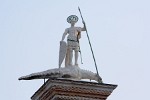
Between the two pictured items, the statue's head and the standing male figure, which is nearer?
the standing male figure

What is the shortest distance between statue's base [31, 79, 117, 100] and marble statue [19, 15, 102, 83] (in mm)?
482

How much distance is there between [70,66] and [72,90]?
1.22 m

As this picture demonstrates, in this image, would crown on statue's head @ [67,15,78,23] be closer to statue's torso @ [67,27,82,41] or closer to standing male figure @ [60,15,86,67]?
standing male figure @ [60,15,86,67]

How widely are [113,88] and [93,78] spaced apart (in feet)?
2.83

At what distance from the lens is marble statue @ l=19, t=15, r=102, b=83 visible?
1667cm

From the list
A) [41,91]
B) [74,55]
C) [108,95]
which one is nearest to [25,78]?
[41,91]

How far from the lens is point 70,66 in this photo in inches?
674

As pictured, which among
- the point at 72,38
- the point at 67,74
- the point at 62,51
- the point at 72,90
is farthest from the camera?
the point at 72,38

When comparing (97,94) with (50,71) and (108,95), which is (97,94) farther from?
(50,71)

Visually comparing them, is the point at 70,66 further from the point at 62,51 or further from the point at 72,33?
the point at 72,33

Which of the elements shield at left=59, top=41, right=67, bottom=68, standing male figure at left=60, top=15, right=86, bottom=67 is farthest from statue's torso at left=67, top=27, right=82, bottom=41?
Answer: shield at left=59, top=41, right=67, bottom=68

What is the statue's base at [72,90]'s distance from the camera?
631 inches

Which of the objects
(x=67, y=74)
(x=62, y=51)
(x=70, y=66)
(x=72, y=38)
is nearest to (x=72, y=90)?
(x=67, y=74)

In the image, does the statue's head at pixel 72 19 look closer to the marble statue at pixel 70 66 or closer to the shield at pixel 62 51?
the marble statue at pixel 70 66
